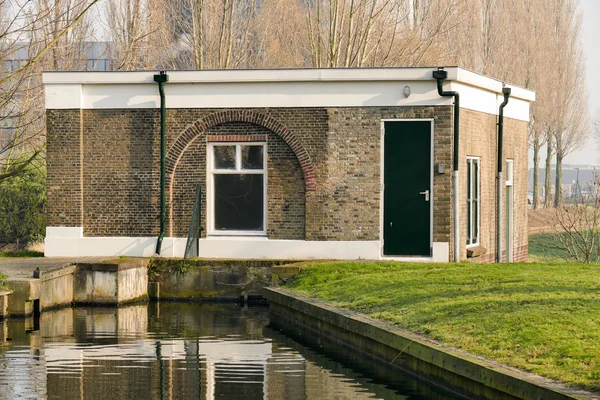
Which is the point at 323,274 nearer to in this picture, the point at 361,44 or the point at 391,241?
the point at 391,241

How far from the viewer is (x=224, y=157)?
22500mm

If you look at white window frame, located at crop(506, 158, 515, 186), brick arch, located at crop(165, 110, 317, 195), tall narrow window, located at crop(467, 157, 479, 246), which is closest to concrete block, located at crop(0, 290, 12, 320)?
brick arch, located at crop(165, 110, 317, 195)

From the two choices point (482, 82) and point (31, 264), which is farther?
point (482, 82)

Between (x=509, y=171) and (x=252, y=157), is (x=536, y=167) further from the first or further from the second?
(x=252, y=157)

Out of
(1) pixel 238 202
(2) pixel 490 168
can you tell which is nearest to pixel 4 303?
(1) pixel 238 202

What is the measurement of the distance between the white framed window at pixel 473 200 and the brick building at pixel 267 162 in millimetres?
114

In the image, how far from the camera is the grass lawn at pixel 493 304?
34.2 ft

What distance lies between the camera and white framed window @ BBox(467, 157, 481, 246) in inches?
914

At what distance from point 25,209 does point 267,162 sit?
51.0ft

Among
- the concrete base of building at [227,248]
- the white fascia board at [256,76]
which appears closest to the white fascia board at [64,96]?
the white fascia board at [256,76]

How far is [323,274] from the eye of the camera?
1934 cm

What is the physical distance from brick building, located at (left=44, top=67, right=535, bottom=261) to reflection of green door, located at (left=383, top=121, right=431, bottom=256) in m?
0.02

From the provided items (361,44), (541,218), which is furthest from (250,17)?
(541,218)

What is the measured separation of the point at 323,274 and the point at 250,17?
21.1m
